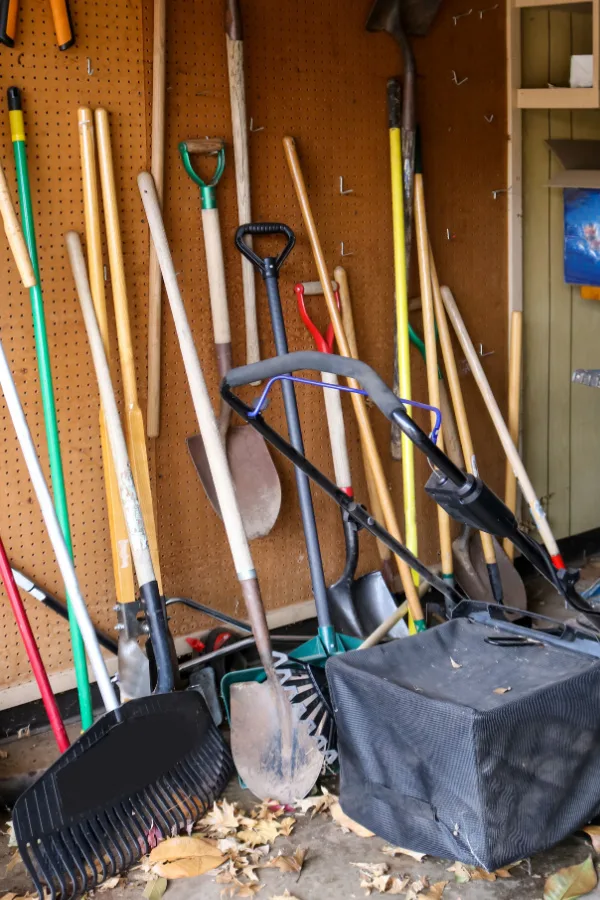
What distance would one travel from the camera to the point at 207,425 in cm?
249

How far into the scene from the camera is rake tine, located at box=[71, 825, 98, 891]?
2.04m

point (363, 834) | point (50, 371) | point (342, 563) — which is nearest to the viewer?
point (363, 834)

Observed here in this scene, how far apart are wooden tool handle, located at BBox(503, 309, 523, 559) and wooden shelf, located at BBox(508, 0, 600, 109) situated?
71cm

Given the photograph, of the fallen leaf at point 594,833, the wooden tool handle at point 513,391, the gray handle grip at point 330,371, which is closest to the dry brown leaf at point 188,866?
the fallen leaf at point 594,833

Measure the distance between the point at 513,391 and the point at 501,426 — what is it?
10.6 inches

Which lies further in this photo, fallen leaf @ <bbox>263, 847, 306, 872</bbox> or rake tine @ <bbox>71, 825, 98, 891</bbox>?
fallen leaf @ <bbox>263, 847, 306, 872</bbox>

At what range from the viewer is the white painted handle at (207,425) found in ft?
8.06

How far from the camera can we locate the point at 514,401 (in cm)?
342

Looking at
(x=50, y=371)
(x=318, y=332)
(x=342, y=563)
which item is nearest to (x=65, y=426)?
(x=50, y=371)

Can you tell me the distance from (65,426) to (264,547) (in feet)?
2.55

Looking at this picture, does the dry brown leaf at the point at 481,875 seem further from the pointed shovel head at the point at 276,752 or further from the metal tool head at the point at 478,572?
the metal tool head at the point at 478,572

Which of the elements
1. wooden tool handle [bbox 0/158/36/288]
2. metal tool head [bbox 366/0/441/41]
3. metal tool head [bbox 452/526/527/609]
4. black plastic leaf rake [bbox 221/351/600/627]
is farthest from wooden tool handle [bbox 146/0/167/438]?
metal tool head [bbox 452/526/527/609]

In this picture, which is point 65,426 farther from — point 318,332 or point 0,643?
point 318,332

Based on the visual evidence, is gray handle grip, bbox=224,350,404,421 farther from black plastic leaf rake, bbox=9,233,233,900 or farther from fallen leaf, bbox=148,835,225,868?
fallen leaf, bbox=148,835,225,868
